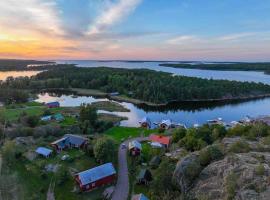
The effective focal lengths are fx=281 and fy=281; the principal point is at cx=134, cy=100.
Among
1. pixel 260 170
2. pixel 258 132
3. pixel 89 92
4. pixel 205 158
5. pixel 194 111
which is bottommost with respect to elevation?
pixel 194 111

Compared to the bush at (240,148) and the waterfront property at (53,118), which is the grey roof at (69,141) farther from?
the bush at (240,148)

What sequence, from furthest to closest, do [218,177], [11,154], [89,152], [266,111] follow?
[266,111]
[89,152]
[11,154]
[218,177]

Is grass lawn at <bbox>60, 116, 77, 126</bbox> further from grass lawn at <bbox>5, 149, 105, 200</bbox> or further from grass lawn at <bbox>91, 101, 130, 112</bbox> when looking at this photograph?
grass lawn at <bbox>91, 101, 130, 112</bbox>

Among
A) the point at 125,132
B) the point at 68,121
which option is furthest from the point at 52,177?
the point at 68,121

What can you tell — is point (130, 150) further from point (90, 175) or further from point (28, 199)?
point (28, 199)

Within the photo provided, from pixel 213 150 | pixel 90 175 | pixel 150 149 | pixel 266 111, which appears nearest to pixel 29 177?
pixel 90 175

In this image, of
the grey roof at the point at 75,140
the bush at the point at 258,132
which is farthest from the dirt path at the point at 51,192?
the bush at the point at 258,132

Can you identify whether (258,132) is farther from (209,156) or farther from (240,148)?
(209,156)
